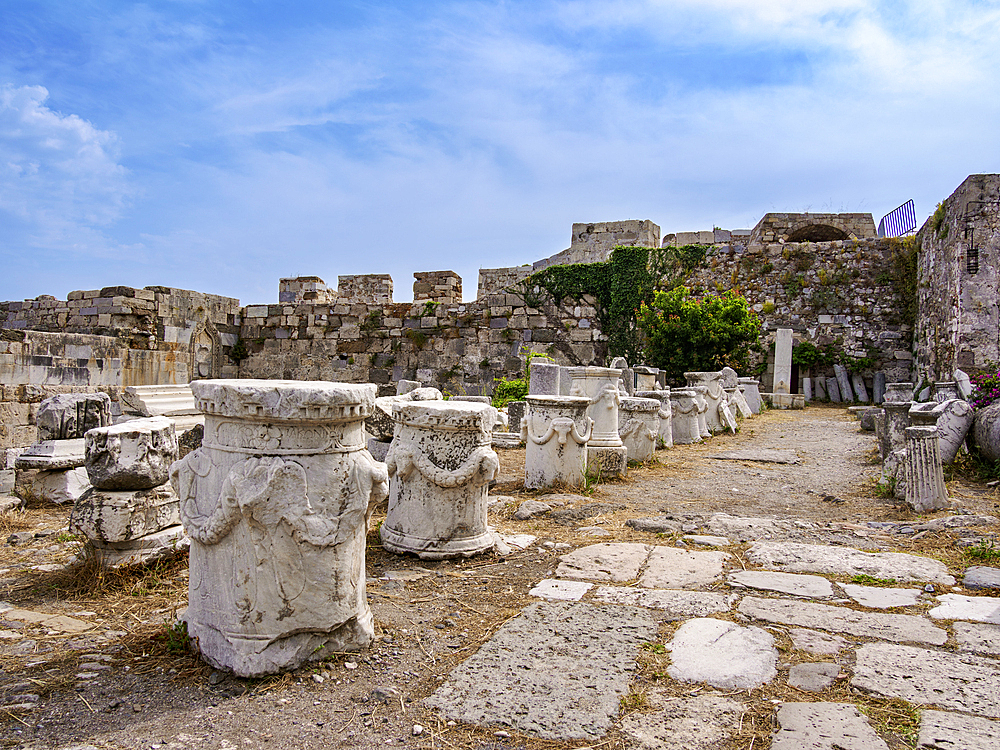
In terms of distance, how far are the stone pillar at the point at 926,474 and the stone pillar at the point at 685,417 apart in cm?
457

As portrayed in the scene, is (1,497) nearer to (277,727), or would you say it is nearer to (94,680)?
(94,680)

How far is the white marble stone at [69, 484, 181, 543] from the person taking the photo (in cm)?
357

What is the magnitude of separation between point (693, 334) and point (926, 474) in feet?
29.8

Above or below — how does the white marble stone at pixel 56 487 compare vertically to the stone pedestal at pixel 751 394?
below

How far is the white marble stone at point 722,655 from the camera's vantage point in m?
2.60

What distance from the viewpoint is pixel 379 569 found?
3883mm

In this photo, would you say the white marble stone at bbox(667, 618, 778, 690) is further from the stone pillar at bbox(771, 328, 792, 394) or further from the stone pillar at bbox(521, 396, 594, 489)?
the stone pillar at bbox(771, 328, 792, 394)

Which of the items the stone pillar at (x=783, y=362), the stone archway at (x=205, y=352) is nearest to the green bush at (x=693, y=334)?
the stone pillar at (x=783, y=362)

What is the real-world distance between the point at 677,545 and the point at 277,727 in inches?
120

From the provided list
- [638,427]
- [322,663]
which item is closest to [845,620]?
[322,663]

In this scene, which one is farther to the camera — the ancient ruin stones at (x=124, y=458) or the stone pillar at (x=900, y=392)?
the stone pillar at (x=900, y=392)

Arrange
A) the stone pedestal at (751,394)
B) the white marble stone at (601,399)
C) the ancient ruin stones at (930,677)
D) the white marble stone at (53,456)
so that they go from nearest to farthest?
the ancient ruin stones at (930,677) < the white marble stone at (53,456) < the white marble stone at (601,399) < the stone pedestal at (751,394)

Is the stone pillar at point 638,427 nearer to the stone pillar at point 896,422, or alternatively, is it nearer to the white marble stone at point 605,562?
the stone pillar at point 896,422

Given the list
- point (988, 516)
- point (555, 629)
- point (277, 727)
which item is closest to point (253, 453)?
point (277, 727)
